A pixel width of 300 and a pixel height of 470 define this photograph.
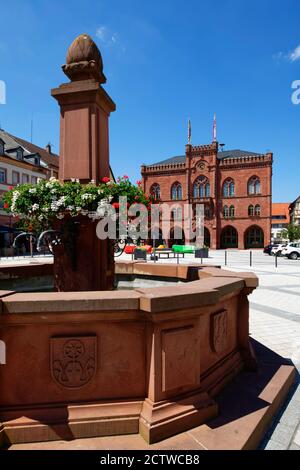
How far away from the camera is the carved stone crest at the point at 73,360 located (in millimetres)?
2227

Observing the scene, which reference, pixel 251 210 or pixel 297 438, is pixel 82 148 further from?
pixel 251 210

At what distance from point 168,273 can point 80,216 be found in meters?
2.26

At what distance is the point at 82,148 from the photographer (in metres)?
3.94

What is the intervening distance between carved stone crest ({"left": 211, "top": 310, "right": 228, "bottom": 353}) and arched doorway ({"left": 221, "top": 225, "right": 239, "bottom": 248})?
45.0m

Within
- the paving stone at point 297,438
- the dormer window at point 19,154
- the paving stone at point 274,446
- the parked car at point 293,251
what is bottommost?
the paving stone at point 297,438

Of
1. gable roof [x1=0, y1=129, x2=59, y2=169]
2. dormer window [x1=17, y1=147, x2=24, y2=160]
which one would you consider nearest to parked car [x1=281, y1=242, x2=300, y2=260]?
dormer window [x1=17, y1=147, x2=24, y2=160]

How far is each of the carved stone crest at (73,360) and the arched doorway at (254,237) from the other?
4622 centimetres

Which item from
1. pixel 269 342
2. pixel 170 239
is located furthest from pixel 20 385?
pixel 170 239

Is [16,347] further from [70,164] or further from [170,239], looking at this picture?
[170,239]

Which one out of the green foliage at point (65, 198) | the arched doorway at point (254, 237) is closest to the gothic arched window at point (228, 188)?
the arched doorway at point (254, 237)

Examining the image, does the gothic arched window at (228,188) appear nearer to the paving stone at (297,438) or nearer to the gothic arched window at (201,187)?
the gothic arched window at (201,187)

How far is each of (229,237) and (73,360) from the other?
46.9 meters

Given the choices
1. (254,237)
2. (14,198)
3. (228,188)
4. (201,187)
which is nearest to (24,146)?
(201,187)

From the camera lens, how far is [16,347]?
222 centimetres
